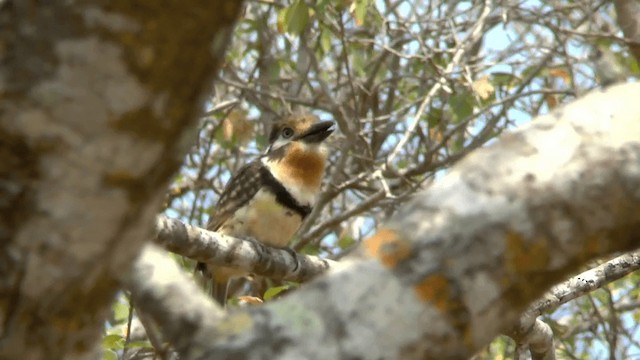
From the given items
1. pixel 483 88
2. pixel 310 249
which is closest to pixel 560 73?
pixel 483 88

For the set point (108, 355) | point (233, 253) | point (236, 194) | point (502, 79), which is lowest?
point (108, 355)

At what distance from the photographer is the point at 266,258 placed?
352 centimetres

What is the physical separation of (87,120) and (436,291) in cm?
44

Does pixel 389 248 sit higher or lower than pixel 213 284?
lower

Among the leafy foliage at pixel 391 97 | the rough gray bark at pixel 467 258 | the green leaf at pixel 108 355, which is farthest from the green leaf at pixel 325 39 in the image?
the rough gray bark at pixel 467 258

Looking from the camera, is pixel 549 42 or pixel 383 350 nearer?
pixel 383 350

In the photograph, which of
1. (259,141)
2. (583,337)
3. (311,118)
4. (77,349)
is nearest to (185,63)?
(77,349)

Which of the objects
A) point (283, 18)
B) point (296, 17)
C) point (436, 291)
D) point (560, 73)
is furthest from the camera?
point (560, 73)

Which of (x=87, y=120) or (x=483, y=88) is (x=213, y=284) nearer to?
(x=483, y=88)

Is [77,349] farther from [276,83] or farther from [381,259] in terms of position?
[276,83]

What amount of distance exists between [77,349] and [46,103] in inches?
11.0

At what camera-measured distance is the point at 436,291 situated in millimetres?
1201

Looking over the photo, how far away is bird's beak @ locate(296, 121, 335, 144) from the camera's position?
4828 mm

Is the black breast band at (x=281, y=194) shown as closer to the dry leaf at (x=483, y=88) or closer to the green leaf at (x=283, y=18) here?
the green leaf at (x=283, y=18)
